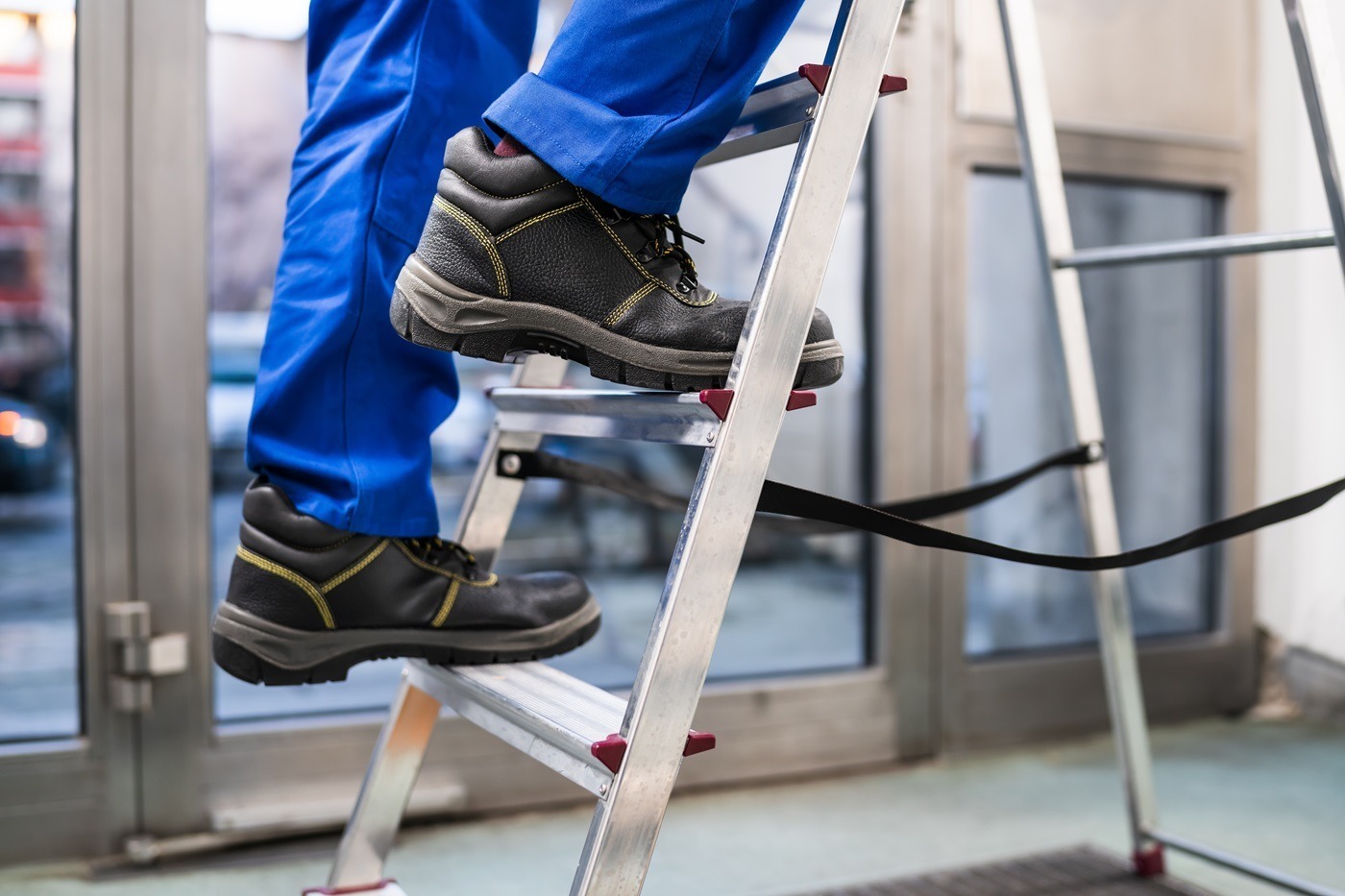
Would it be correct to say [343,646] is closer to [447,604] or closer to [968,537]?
[447,604]

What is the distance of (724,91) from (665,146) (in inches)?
2.5

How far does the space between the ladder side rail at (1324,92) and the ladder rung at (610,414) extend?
78 centimetres

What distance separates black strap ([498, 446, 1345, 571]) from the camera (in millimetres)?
951

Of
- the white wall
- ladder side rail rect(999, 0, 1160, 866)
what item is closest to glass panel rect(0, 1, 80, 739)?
ladder side rail rect(999, 0, 1160, 866)

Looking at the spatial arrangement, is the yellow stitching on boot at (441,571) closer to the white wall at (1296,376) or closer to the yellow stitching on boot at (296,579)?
the yellow stitching on boot at (296,579)

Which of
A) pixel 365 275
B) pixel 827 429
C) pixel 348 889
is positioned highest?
pixel 365 275

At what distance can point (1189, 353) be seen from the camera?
260 centimetres

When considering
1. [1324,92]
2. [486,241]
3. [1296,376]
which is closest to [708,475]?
[486,241]

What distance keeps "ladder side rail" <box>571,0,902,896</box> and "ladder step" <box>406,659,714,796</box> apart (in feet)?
0.08

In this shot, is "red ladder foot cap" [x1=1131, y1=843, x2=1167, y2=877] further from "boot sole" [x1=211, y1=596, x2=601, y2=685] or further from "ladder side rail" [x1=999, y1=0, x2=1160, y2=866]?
"boot sole" [x1=211, y1=596, x2=601, y2=685]

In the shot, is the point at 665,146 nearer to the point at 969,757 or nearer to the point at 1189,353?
the point at 969,757

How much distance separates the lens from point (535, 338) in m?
0.92

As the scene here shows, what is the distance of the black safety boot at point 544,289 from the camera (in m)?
0.88

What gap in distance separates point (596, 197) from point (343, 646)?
453 millimetres
